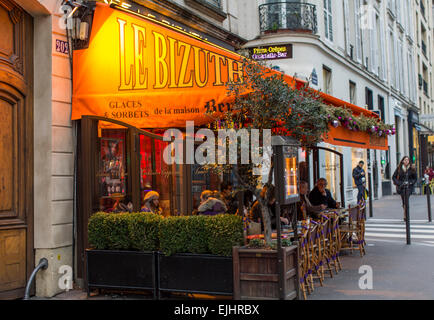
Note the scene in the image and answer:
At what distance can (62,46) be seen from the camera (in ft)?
24.4

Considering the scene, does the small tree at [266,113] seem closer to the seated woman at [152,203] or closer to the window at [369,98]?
the seated woman at [152,203]

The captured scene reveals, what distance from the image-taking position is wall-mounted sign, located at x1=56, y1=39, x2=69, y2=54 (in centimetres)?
737

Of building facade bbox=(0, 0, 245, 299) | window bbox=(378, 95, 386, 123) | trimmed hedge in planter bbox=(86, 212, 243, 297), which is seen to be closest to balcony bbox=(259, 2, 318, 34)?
building facade bbox=(0, 0, 245, 299)

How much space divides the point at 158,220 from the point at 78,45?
301 cm

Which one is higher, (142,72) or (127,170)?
(142,72)

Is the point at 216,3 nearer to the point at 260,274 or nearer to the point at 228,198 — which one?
the point at 228,198

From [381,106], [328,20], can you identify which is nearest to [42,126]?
[328,20]

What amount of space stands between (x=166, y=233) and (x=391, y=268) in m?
4.11

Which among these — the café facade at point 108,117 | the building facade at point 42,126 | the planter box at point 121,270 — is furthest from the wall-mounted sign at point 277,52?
the planter box at point 121,270

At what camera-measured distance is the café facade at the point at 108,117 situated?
7.17 m

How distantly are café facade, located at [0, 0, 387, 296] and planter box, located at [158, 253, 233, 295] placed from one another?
4.60 feet

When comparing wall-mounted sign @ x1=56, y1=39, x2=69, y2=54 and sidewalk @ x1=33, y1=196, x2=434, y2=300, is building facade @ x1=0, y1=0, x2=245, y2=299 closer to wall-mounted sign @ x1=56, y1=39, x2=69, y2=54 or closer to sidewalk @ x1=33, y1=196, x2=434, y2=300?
wall-mounted sign @ x1=56, y1=39, x2=69, y2=54

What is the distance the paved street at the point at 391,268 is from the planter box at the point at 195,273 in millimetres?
1342
